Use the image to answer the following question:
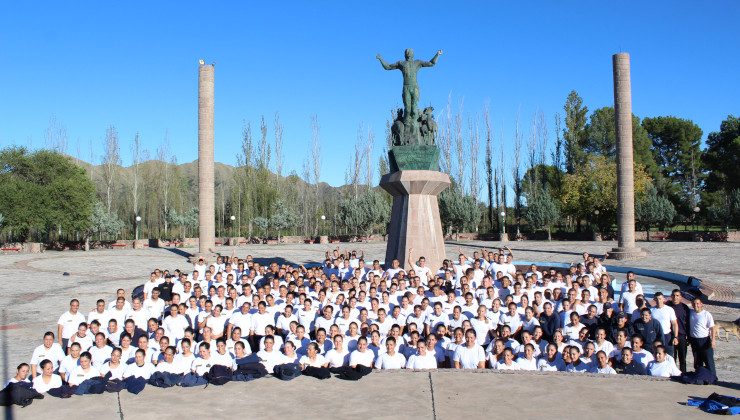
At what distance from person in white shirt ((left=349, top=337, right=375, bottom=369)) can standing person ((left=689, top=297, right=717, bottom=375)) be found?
451 cm

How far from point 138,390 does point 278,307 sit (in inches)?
123

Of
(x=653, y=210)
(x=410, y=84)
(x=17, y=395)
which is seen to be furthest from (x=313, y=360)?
(x=653, y=210)

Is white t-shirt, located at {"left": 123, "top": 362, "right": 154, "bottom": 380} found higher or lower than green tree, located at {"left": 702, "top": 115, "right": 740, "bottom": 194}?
lower

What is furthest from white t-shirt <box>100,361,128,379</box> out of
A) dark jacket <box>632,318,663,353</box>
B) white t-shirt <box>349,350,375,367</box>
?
dark jacket <box>632,318,663,353</box>

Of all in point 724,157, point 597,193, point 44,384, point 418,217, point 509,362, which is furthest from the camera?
point 724,157

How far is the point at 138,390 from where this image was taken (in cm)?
782

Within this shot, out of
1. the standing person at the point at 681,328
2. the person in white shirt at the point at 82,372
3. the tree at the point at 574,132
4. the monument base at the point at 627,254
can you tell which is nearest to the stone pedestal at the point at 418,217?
the standing person at the point at 681,328

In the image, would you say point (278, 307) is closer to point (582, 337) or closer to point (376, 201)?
point (582, 337)

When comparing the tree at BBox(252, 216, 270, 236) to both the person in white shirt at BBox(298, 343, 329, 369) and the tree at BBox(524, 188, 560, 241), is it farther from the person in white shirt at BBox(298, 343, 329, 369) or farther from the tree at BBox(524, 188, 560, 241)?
the person in white shirt at BBox(298, 343, 329, 369)

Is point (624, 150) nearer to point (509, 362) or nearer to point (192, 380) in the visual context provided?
point (509, 362)

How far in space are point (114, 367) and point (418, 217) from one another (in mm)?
9768

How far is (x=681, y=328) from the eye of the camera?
903 centimetres

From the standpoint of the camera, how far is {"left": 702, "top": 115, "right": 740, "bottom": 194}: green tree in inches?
2013

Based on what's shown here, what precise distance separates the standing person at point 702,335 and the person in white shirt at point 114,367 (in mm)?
7843
